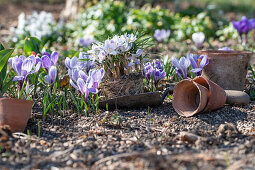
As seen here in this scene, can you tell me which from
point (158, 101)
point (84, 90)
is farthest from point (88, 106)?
point (158, 101)

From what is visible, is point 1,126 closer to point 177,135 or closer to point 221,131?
point 177,135

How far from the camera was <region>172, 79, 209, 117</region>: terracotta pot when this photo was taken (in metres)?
2.38

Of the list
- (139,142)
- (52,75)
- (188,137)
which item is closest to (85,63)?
(52,75)

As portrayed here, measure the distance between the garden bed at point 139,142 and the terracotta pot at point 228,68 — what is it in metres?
0.29

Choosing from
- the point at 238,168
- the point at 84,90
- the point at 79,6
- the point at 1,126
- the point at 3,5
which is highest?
the point at 3,5

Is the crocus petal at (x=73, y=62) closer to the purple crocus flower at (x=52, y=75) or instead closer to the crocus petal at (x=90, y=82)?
the purple crocus flower at (x=52, y=75)

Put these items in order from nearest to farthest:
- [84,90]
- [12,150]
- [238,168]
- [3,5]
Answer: [238,168]
[12,150]
[84,90]
[3,5]

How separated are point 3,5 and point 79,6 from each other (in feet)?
13.2

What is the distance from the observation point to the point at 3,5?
9969 millimetres

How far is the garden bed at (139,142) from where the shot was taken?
1616 mm

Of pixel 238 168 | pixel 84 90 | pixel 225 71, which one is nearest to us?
pixel 238 168

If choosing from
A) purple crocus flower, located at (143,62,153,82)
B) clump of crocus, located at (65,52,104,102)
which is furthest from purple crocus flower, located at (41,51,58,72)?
purple crocus flower, located at (143,62,153,82)

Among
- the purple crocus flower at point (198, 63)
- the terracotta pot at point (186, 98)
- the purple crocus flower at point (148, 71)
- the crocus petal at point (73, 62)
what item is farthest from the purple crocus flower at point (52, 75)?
the purple crocus flower at point (198, 63)

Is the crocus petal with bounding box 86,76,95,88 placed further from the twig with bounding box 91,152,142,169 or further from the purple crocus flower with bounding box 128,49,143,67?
the twig with bounding box 91,152,142,169
